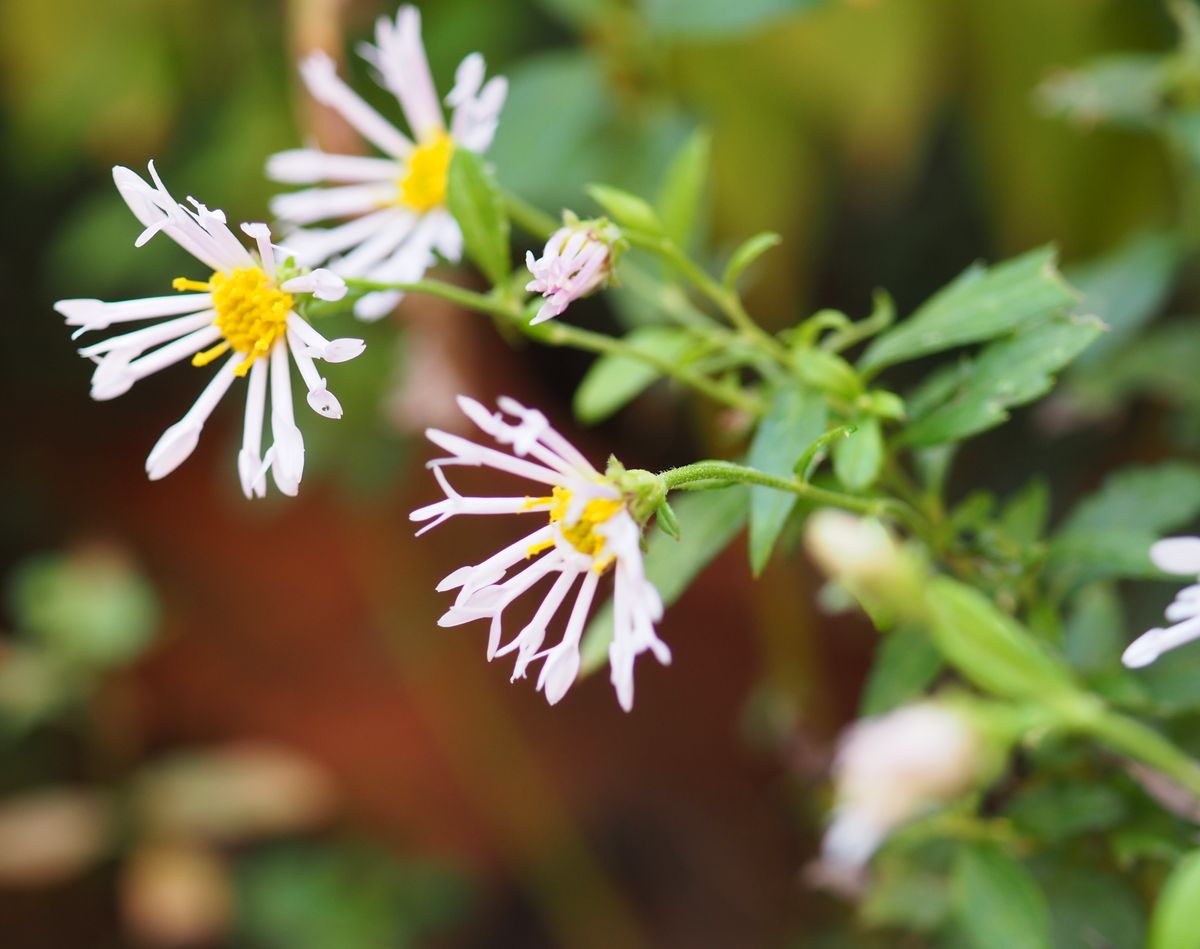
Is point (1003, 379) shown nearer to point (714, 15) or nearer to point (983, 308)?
point (983, 308)

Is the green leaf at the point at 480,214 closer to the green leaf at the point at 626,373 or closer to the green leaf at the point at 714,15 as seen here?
the green leaf at the point at 626,373

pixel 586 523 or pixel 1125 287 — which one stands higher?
pixel 586 523

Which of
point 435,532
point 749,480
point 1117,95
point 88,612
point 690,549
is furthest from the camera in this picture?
point 435,532

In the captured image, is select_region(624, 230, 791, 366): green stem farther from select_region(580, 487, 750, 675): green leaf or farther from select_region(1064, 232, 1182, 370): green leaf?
select_region(1064, 232, 1182, 370): green leaf

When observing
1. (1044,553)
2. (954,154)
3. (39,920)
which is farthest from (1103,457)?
(39,920)

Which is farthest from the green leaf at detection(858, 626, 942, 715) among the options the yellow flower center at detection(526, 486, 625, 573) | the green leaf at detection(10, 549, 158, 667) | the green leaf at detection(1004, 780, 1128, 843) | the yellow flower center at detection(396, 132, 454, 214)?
the green leaf at detection(10, 549, 158, 667)

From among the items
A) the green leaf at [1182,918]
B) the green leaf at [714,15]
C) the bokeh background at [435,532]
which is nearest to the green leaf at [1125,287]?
the bokeh background at [435,532]

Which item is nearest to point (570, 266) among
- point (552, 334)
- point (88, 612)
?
point (552, 334)
